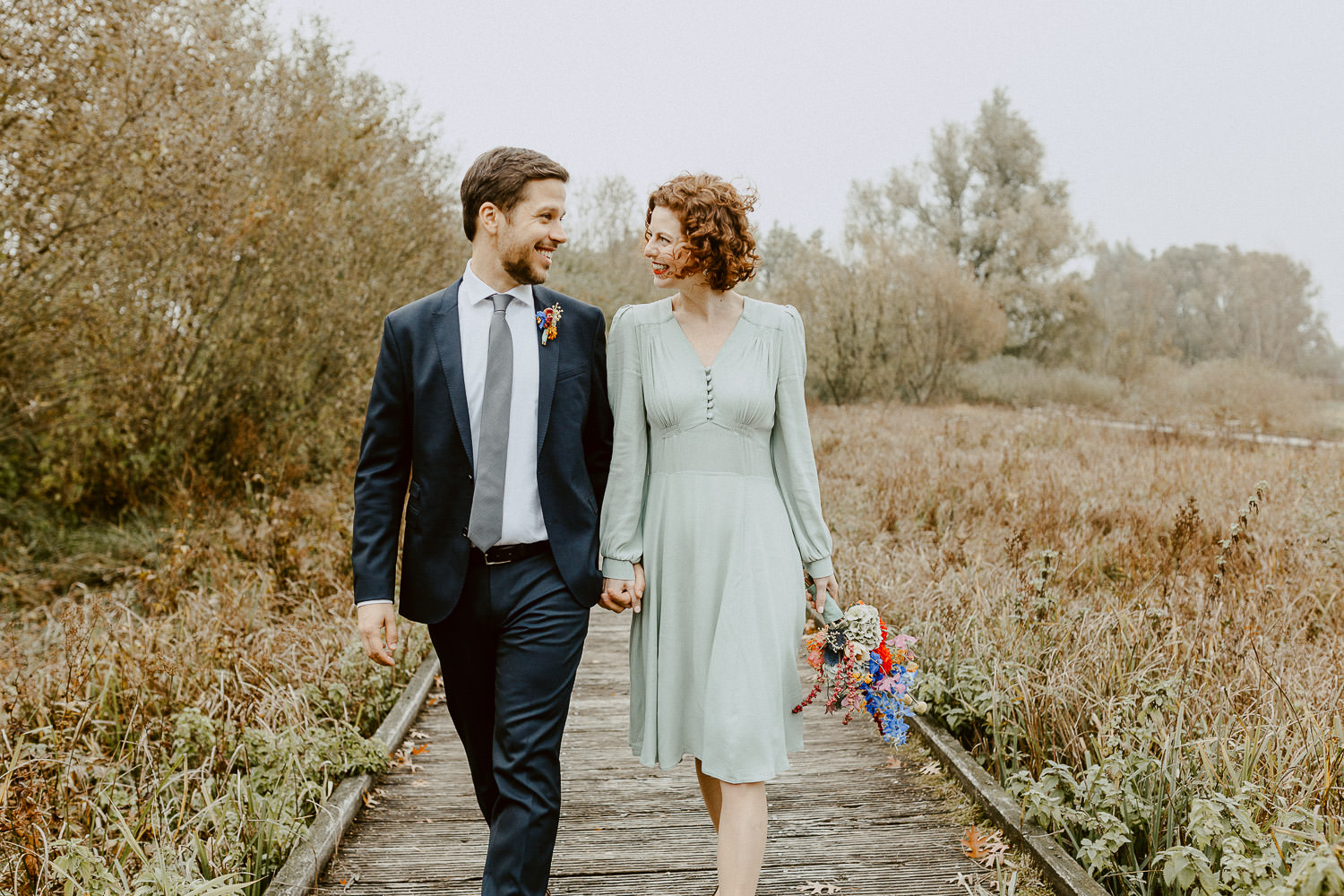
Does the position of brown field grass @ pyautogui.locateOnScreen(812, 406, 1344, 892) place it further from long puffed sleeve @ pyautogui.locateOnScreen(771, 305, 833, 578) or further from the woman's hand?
long puffed sleeve @ pyautogui.locateOnScreen(771, 305, 833, 578)

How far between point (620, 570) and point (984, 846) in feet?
5.58

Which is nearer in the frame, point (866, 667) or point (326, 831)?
point (866, 667)

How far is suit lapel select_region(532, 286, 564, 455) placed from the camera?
252 centimetres

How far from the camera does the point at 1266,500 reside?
7.65m

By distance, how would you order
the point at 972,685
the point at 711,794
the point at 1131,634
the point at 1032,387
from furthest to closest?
the point at 1032,387, the point at 1131,634, the point at 972,685, the point at 711,794

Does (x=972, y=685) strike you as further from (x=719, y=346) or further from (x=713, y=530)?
(x=719, y=346)

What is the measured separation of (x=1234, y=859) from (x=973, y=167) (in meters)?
36.1

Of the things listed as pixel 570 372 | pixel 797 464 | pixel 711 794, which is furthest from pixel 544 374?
pixel 711 794

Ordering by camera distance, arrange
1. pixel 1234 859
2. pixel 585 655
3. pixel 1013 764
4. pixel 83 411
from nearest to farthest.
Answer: pixel 1234 859, pixel 1013 764, pixel 585 655, pixel 83 411

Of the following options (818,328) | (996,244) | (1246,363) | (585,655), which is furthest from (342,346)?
(996,244)

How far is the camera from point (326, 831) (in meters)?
3.24

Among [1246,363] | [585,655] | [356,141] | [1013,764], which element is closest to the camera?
[1013,764]

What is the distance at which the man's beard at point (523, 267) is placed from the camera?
253 centimetres

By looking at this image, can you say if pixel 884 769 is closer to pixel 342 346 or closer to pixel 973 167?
pixel 342 346
